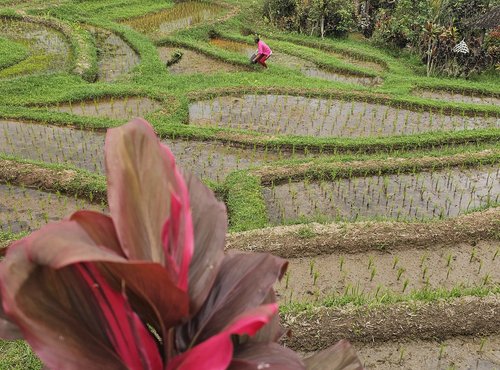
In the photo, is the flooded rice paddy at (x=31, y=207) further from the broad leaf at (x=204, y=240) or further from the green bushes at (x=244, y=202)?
the broad leaf at (x=204, y=240)

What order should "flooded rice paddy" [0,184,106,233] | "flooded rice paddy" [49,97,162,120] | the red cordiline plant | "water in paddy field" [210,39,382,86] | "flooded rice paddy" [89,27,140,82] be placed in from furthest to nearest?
1. "water in paddy field" [210,39,382,86]
2. "flooded rice paddy" [89,27,140,82]
3. "flooded rice paddy" [49,97,162,120]
4. "flooded rice paddy" [0,184,106,233]
5. the red cordiline plant

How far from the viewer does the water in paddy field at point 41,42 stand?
10906mm

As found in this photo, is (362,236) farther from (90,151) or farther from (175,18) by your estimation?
(175,18)

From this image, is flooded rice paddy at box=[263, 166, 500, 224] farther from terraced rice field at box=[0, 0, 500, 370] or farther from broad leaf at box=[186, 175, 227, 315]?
broad leaf at box=[186, 175, 227, 315]

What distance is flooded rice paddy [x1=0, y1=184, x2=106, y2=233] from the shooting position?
5.58m

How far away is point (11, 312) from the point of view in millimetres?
699

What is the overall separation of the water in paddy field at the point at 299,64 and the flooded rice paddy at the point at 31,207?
296 inches

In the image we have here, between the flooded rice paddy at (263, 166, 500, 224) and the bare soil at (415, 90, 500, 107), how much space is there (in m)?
4.40

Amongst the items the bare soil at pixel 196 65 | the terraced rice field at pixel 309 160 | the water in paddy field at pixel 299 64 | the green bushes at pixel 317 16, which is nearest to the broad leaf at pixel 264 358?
the terraced rice field at pixel 309 160

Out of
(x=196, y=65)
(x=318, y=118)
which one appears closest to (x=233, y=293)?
(x=318, y=118)

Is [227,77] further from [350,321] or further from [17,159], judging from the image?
[350,321]

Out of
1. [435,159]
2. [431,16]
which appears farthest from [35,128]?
[431,16]

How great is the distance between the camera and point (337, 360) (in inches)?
40.1

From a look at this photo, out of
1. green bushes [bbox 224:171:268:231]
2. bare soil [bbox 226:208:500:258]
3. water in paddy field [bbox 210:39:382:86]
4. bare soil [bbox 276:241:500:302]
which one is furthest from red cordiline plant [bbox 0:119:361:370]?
water in paddy field [bbox 210:39:382:86]
